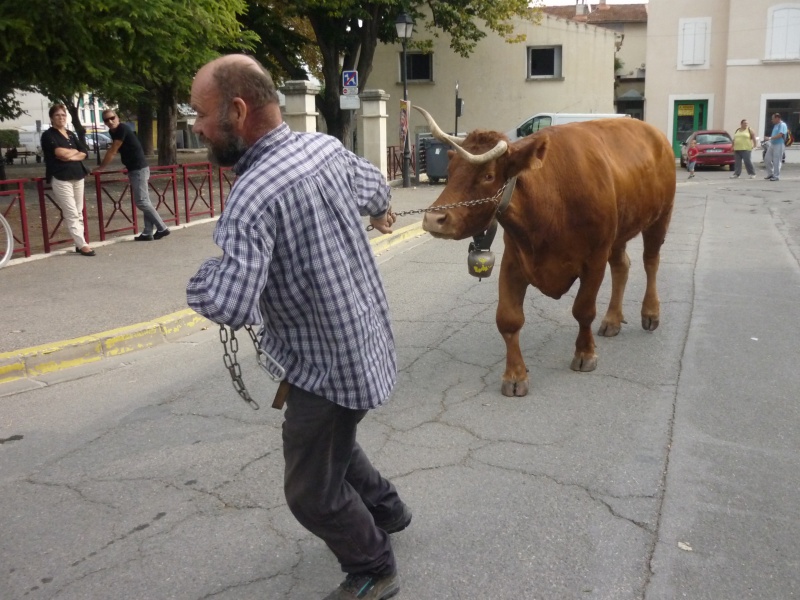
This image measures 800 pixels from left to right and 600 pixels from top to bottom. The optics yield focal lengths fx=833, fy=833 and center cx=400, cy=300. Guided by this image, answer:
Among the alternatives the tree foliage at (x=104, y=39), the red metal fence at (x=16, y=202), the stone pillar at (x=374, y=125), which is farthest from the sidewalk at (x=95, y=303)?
the stone pillar at (x=374, y=125)

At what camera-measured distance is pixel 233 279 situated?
235 cm

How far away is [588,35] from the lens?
33188mm

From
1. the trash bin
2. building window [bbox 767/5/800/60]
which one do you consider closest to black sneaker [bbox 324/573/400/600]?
the trash bin

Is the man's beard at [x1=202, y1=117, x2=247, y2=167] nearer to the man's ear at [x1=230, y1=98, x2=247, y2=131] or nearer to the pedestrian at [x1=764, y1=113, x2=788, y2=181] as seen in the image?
the man's ear at [x1=230, y1=98, x2=247, y2=131]

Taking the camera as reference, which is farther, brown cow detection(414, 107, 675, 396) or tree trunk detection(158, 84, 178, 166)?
tree trunk detection(158, 84, 178, 166)

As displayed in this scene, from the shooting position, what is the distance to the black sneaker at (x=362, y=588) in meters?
2.98

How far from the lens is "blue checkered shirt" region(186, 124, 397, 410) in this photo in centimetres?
238

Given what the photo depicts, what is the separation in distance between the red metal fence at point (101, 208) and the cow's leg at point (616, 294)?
232 inches

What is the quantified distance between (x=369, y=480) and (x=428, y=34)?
31.7 m

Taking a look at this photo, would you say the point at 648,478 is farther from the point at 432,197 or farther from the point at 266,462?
the point at 432,197

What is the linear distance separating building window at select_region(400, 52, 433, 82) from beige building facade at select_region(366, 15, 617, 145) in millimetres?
41

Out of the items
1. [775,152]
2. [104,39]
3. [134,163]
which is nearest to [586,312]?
[134,163]

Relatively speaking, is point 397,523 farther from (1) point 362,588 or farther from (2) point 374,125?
(2) point 374,125

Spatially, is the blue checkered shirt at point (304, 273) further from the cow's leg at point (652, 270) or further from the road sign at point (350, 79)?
the road sign at point (350, 79)
